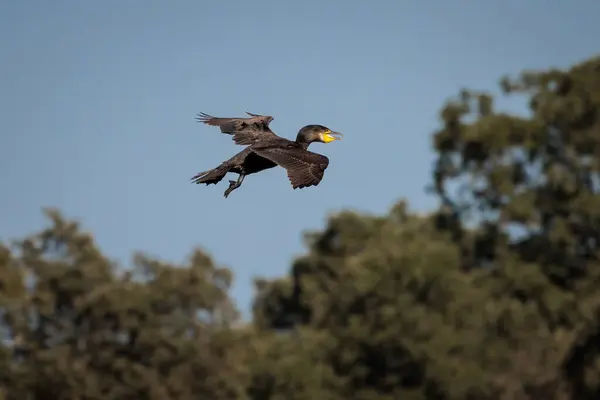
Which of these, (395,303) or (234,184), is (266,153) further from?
(395,303)

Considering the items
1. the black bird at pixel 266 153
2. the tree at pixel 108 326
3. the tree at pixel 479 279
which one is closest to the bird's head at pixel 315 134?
the black bird at pixel 266 153

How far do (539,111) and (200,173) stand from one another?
44.6 m

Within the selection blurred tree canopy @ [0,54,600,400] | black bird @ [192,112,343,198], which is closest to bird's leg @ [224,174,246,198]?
black bird @ [192,112,343,198]

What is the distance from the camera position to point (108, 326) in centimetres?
7675

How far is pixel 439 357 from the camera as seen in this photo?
63.5m

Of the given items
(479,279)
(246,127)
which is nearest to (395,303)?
(479,279)

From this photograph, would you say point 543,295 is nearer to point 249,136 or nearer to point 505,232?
point 505,232

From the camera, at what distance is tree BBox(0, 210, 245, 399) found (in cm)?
7312

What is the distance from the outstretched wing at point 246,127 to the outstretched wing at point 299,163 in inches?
64.4

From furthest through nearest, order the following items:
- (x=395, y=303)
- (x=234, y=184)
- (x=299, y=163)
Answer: (x=395, y=303) → (x=234, y=184) → (x=299, y=163)

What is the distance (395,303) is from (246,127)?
3474 centimetres

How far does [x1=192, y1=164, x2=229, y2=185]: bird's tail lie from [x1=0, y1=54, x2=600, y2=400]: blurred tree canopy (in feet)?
112

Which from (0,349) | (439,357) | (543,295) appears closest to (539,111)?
(543,295)

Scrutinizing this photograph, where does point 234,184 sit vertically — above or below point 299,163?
above
